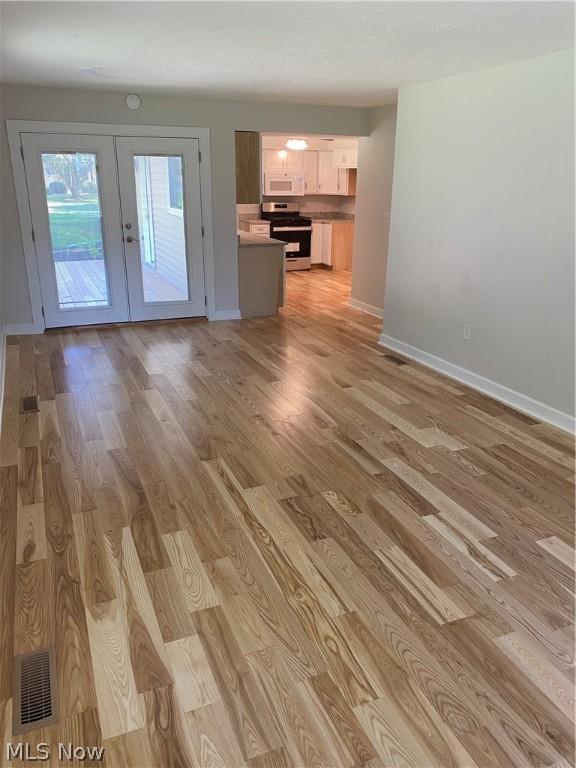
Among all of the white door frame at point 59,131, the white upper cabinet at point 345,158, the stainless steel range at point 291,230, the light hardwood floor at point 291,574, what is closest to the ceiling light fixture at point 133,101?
the white door frame at point 59,131

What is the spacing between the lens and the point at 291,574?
228 cm

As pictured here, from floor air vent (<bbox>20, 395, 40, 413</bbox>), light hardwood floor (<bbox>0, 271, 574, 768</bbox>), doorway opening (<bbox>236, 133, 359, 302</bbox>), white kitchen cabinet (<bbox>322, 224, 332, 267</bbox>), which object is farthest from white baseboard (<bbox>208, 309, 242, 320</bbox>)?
white kitchen cabinet (<bbox>322, 224, 332, 267</bbox>)

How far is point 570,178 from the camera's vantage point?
339 centimetres

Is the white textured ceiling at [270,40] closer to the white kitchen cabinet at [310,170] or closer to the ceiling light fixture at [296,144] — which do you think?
the ceiling light fixture at [296,144]

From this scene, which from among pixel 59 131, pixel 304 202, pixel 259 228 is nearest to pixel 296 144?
pixel 304 202

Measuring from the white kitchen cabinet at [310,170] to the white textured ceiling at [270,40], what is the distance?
17.5 ft

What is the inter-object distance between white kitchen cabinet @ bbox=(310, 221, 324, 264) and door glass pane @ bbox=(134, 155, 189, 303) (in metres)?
4.37

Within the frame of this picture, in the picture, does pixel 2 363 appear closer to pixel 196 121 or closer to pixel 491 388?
pixel 196 121

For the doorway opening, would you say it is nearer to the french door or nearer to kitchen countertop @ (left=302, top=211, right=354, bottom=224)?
kitchen countertop @ (left=302, top=211, right=354, bottom=224)

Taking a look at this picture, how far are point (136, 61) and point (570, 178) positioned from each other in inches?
117

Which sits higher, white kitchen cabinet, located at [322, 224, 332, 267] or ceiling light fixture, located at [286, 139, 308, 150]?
ceiling light fixture, located at [286, 139, 308, 150]

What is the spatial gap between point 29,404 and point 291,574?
2.57 m

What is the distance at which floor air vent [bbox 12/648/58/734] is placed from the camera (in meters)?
1.64

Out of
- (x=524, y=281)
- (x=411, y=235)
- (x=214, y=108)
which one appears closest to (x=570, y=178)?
(x=524, y=281)
